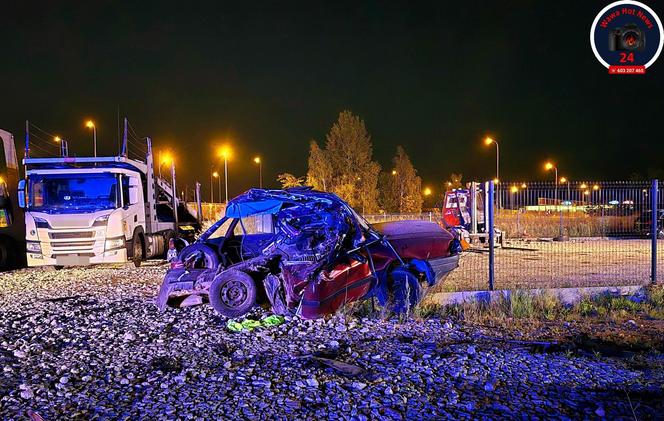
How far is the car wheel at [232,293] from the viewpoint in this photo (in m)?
8.46

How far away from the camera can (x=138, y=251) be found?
1590 cm

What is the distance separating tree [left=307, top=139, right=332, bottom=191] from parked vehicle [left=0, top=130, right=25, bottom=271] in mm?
20414

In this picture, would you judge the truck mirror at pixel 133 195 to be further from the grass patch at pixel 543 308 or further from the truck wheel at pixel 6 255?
the grass patch at pixel 543 308

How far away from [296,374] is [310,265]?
2638 millimetres

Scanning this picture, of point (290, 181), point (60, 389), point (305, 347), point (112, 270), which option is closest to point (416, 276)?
point (305, 347)

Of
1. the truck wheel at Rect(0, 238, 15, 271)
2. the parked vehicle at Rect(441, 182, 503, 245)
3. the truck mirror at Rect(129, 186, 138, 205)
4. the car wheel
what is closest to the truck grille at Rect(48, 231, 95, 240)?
the truck mirror at Rect(129, 186, 138, 205)

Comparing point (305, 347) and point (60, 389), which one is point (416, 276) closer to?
point (305, 347)

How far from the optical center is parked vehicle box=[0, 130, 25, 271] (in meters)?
16.5

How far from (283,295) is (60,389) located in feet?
12.2

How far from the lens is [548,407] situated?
4.59 metres

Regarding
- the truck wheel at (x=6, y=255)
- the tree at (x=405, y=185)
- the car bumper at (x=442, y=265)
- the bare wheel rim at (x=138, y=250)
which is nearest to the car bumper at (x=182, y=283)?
the car bumper at (x=442, y=265)

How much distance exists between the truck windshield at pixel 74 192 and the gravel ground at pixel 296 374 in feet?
21.2

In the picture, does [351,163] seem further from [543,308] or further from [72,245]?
[543,308]

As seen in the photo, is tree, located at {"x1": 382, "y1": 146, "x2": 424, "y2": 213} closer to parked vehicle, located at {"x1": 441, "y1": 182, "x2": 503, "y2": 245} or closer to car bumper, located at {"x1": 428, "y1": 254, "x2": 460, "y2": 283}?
parked vehicle, located at {"x1": 441, "y1": 182, "x2": 503, "y2": 245}
